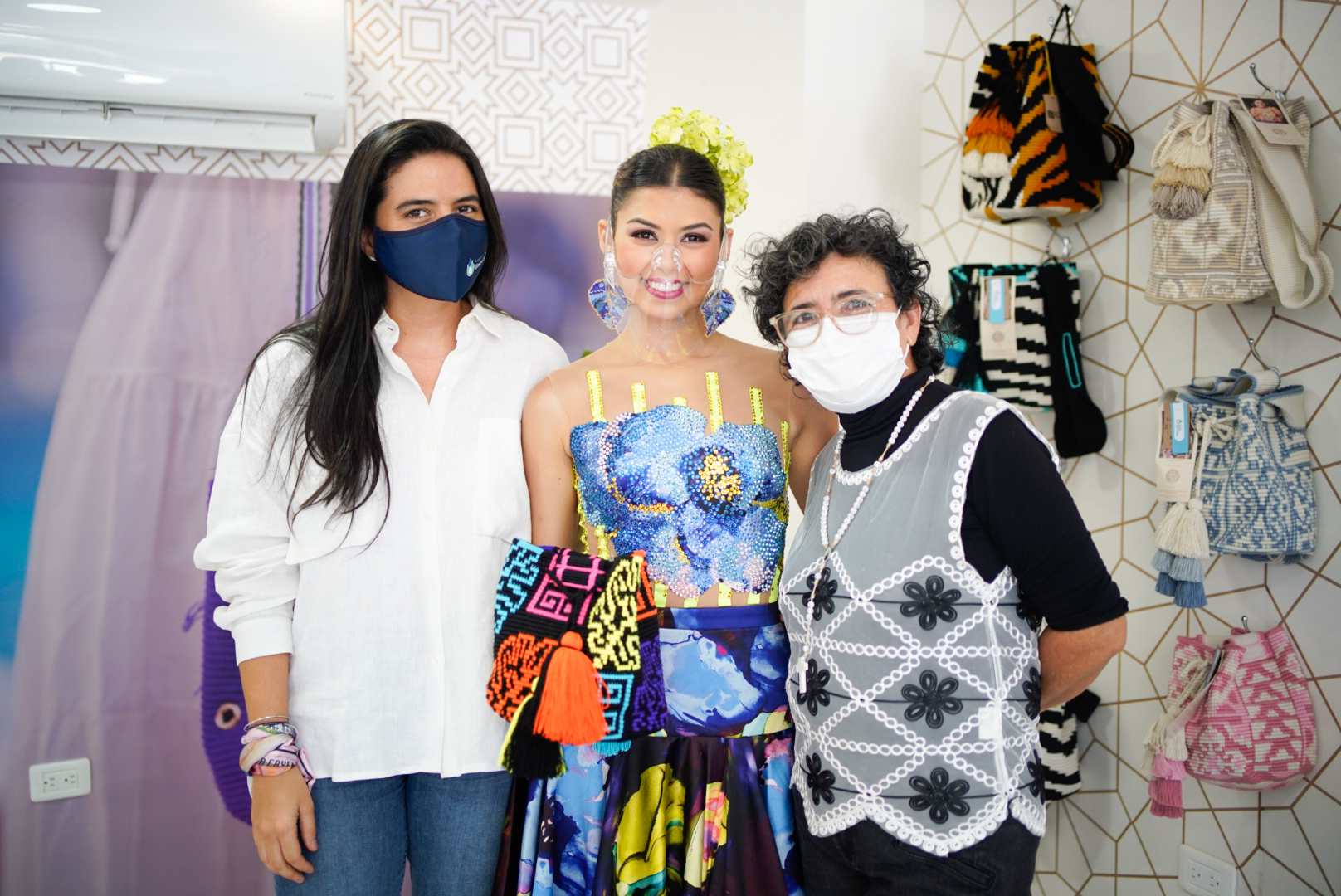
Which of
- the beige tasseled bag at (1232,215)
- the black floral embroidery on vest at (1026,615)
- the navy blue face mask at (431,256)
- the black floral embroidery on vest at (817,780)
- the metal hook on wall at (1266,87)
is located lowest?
the black floral embroidery on vest at (817,780)

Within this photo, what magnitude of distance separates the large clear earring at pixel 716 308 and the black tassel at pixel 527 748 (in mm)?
728

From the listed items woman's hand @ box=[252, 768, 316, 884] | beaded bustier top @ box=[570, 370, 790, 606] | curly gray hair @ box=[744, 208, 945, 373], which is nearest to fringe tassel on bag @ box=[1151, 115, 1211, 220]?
curly gray hair @ box=[744, 208, 945, 373]

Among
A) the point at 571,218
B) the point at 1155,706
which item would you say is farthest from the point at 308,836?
Result: the point at 571,218

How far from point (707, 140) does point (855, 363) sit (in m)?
0.59

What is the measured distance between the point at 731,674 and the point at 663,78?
7.73ft

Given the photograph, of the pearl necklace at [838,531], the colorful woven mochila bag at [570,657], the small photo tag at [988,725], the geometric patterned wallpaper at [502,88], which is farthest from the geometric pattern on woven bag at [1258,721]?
the geometric patterned wallpaper at [502,88]

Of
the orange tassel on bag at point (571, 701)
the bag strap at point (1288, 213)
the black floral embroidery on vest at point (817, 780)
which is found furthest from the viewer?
the bag strap at point (1288, 213)

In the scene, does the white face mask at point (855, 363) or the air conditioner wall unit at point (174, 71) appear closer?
the white face mask at point (855, 363)

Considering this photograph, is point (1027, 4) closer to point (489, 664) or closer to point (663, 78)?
point (663, 78)

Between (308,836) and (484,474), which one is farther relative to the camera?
(484,474)

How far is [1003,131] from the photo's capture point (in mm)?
2510

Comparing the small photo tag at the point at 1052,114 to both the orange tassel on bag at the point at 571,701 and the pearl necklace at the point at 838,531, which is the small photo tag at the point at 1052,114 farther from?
the orange tassel on bag at the point at 571,701

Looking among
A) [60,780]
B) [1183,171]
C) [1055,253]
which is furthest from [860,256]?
[60,780]

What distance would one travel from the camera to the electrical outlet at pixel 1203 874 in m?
2.16
